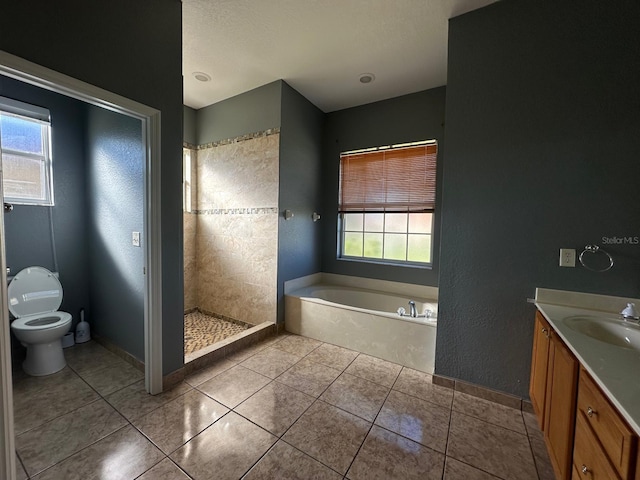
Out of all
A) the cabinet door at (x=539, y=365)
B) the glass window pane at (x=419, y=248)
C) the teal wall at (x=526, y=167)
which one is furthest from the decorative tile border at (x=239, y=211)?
the cabinet door at (x=539, y=365)

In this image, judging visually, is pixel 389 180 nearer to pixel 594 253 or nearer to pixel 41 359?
pixel 594 253

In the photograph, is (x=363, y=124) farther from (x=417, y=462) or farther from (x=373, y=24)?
(x=417, y=462)

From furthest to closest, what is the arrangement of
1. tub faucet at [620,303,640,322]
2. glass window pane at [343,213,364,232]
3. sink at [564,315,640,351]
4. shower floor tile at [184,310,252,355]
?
1. glass window pane at [343,213,364,232]
2. shower floor tile at [184,310,252,355]
3. tub faucet at [620,303,640,322]
4. sink at [564,315,640,351]

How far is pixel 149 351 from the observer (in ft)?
6.19

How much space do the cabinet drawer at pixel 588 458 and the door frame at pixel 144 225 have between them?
233 cm

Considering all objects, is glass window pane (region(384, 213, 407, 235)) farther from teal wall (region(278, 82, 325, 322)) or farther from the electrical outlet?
the electrical outlet

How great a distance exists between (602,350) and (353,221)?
8.99 feet

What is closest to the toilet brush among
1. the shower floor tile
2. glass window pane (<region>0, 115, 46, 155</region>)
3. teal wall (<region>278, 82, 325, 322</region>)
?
the shower floor tile

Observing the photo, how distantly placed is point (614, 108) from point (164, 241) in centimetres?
304

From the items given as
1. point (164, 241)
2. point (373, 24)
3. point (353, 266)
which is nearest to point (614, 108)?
point (373, 24)

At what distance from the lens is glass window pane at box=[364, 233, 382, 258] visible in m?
3.46

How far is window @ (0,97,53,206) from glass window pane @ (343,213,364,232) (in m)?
3.19

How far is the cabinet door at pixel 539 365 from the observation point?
145cm

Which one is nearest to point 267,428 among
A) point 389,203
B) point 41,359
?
point 41,359
